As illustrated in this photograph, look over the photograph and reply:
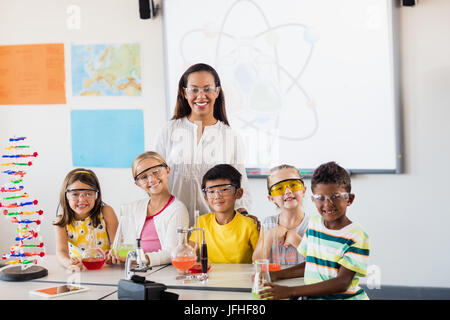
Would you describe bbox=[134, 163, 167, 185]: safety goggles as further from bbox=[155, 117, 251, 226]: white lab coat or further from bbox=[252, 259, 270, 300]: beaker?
bbox=[252, 259, 270, 300]: beaker

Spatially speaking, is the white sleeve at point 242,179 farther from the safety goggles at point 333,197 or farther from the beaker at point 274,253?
the safety goggles at point 333,197

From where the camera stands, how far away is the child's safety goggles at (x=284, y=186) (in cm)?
241

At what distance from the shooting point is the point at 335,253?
6.25 ft

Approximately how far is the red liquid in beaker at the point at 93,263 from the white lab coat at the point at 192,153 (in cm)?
66

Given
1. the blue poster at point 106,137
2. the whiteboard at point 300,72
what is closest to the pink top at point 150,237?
the whiteboard at point 300,72

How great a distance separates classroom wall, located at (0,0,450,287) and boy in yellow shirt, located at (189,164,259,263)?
1.32m

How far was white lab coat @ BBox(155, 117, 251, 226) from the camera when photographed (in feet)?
9.48

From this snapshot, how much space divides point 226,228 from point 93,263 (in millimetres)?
625

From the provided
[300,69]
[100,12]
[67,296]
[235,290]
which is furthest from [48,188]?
[235,290]

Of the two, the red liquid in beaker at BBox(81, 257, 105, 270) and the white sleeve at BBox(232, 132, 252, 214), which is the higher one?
the white sleeve at BBox(232, 132, 252, 214)

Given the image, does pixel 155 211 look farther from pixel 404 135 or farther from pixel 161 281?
pixel 404 135

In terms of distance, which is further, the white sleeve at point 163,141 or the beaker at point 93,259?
the white sleeve at point 163,141

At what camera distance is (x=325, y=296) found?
6.25 ft

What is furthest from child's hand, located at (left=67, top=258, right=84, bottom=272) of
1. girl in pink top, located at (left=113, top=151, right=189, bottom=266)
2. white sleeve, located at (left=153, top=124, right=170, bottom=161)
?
white sleeve, located at (left=153, top=124, right=170, bottom=161)
